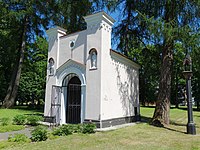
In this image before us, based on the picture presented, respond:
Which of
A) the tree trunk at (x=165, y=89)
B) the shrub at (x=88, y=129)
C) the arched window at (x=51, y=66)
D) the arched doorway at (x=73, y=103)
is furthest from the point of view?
the arched window at (x=51, y=66)

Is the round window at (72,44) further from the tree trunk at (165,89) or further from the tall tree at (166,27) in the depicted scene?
the tree trunk at (165,89)

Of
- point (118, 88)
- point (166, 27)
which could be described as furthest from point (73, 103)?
point (166, 27)

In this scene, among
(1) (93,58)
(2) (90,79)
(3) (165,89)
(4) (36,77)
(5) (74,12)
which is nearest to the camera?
A: (2) (90,79)

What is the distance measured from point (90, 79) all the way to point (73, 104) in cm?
232

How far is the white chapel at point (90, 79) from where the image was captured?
32.1ft

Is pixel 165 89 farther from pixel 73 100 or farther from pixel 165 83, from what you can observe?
pixel 73 100

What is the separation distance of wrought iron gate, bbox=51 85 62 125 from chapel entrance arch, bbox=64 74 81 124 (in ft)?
1.55

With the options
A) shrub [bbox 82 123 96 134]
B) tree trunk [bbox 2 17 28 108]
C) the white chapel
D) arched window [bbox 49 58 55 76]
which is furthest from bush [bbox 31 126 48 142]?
tree trunk [bbox 2 17 28 108]

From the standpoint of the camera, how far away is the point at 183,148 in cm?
636

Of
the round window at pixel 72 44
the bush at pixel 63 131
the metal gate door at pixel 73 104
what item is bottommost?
the bush at pixel 63 131

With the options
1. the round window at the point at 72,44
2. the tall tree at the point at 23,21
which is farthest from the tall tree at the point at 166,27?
the tall tree at the point at 23,21

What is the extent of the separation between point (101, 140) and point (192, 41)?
6809mm

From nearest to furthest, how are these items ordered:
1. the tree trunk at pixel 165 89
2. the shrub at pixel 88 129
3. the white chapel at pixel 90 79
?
the shrub at pixel 88 129 → the white chapel at pixel 90 79 → the tree trunk at pixel 165 89

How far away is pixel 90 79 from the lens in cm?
1002
